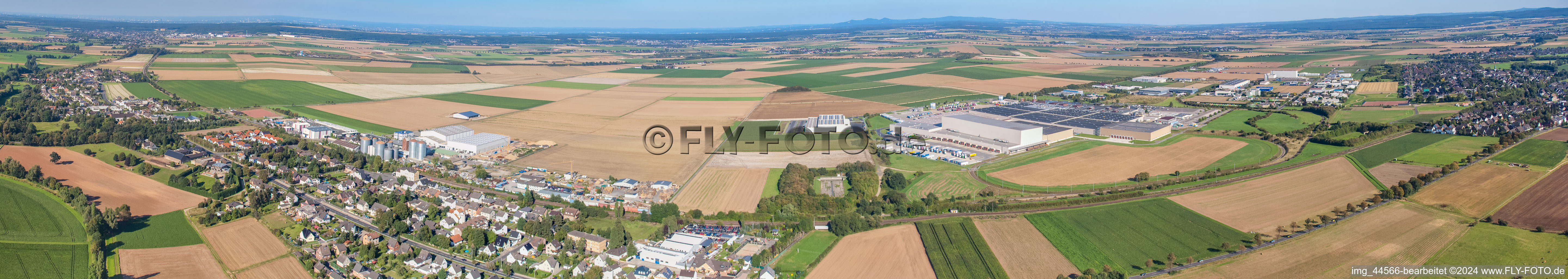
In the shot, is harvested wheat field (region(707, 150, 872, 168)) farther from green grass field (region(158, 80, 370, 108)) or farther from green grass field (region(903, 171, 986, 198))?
green grass field (region(158, 80, 370, 108))

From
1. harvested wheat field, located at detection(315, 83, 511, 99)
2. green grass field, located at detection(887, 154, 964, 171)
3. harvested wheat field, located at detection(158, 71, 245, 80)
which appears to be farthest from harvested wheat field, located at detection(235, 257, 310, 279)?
harvested wheat field, located at detection(158, 71, 245, 80)

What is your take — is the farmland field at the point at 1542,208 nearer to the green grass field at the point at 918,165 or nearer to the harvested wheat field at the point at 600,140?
the green grass field at the point at 918,165

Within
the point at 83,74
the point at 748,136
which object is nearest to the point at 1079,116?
the point at 748,136

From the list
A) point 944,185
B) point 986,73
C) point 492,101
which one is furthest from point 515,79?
point 944,185

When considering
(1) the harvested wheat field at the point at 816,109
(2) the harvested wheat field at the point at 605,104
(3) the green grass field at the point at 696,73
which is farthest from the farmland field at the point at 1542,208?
(3) the green grass field at the point at 696,73

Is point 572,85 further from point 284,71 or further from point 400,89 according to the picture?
point 284,71

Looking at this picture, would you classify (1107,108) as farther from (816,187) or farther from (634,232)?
(634,232)
